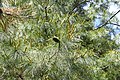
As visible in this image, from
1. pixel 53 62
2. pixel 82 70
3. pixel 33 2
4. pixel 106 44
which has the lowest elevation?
pixel 106 44

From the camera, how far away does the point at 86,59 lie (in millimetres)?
1611

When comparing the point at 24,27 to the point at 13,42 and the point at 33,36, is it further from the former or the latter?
the point at 13,42

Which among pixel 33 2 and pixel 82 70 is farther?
pixel 33 2

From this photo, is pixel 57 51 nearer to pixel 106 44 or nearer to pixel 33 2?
pixel 33 2

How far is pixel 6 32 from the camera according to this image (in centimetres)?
159

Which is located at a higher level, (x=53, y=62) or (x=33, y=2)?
(x=33, y=2)

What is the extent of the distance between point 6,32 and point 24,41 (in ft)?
0.39

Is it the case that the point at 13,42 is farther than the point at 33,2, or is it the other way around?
the point at 33,2

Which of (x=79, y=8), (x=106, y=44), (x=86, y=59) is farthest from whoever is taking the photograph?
(x=79, y=8)

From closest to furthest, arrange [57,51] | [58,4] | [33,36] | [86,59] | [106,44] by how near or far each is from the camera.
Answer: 1. [57,51]
2. [86,59]
3. [33,36]
4. [58,4]
5. [106,44]

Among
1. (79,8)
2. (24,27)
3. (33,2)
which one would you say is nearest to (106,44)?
(79,8)

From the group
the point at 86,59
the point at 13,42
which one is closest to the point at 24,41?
the point at 13,42

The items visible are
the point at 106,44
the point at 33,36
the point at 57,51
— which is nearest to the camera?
the point at 57,51

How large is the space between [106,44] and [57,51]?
1.84m
